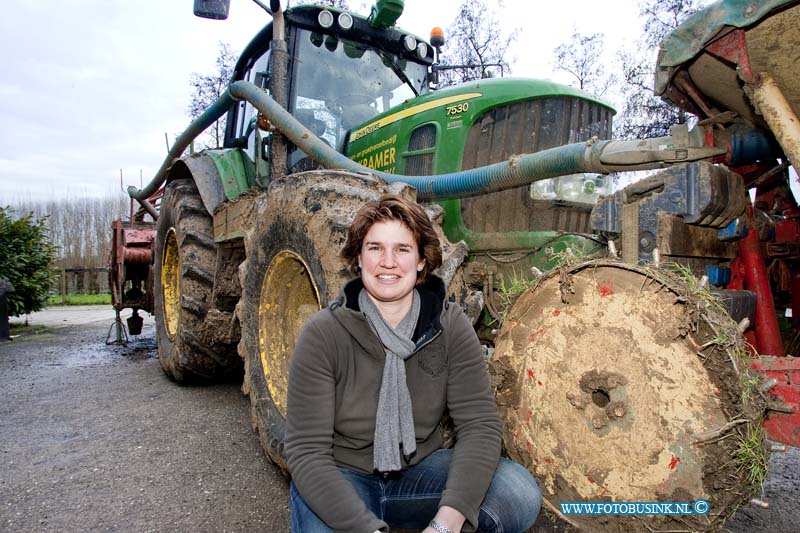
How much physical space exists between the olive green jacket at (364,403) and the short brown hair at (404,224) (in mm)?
102

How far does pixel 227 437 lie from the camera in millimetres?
3494

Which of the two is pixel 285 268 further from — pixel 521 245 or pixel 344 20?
pixel 344 20

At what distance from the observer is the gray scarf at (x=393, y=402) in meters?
1.73

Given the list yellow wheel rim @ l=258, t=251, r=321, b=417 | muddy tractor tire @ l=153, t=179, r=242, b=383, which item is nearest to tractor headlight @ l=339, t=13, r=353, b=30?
muddy tractor tire @ l=153, t=179, r=242, b=383

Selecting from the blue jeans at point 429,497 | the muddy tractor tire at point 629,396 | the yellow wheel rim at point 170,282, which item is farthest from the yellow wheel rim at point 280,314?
the yellow wheel rim at point 170,282

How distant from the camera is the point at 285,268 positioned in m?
2.95

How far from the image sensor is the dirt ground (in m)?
2.46

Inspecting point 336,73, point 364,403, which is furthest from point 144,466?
point 336,73

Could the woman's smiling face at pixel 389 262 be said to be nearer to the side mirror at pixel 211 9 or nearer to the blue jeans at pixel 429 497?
the blue jeans at pixel 429 497

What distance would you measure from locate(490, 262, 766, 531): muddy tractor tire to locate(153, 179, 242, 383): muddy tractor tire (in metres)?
2.97

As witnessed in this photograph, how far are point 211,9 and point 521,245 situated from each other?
97.8 inches

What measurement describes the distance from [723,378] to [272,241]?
211 cm

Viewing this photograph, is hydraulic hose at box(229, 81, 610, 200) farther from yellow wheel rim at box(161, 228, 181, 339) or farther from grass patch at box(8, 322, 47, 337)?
grass patch at box(8, 322, 47, 337)

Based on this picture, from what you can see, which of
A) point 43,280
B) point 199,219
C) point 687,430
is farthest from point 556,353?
point 43,280
